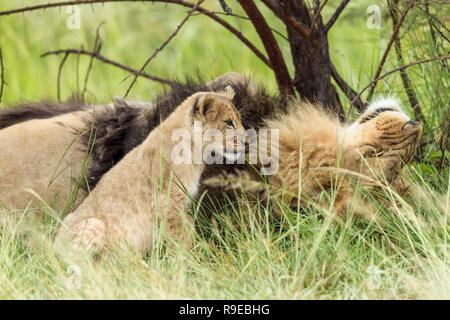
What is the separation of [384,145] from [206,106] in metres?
0.53

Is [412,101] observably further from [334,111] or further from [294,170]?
[294,170]

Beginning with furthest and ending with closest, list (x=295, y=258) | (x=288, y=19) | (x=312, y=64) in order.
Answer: (x=312, y=64)
(x=288, y=19)
(x=295, y=258)

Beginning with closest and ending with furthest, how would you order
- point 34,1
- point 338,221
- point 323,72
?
point 338,221, point 323,72, point 34,1

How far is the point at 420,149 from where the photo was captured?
2785mm

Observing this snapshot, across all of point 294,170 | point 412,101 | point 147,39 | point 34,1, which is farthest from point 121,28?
point 294,170

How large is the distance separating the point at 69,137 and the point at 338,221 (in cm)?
98

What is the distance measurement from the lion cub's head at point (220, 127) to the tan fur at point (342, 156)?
5.6 inches

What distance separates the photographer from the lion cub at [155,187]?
6.91ft

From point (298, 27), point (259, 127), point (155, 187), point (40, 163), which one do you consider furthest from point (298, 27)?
point (40, 163)

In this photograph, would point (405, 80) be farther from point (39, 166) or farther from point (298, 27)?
point (39, 166)

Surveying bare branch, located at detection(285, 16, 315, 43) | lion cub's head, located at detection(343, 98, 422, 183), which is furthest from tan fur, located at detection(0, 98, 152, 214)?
lion cub's head, located at detection(343, 98, 422, 183)

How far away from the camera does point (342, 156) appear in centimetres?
214

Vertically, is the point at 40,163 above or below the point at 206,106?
below
